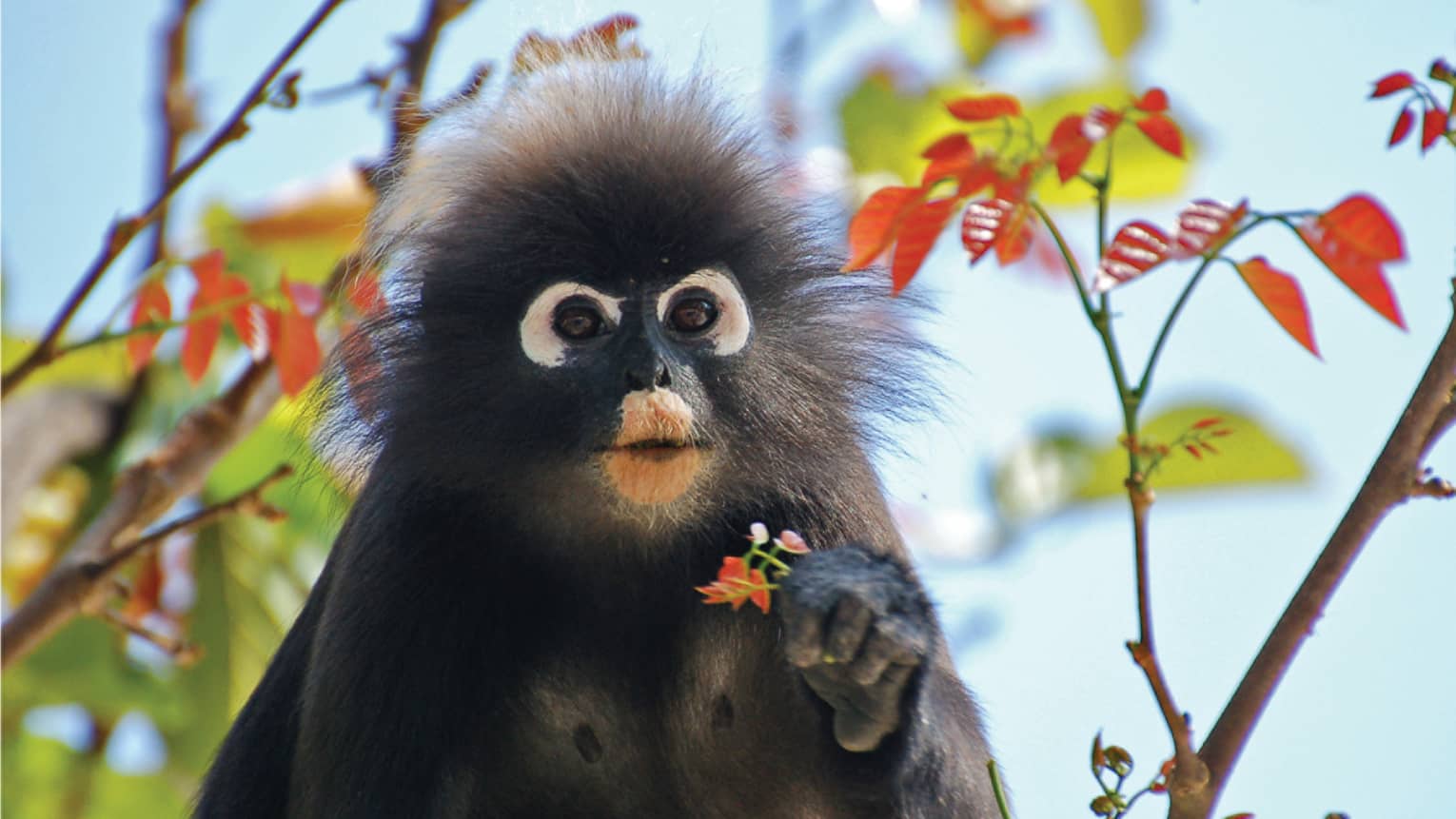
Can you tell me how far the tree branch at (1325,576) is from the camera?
68.5 inches

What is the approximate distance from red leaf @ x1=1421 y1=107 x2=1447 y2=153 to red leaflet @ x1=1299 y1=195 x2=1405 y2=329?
153 mm

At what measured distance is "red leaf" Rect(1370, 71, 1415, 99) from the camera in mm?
2084

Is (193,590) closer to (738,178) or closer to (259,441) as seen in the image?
(259,441)

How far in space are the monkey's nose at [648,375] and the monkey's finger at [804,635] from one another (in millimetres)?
572

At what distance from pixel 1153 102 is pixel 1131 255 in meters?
0.31

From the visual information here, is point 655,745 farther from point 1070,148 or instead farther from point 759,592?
point 1070,148

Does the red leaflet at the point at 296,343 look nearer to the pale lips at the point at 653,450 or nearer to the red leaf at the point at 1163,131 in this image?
the pale lips at the point at 653,450

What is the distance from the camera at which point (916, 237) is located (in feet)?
8.03

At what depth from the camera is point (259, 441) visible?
217 inches

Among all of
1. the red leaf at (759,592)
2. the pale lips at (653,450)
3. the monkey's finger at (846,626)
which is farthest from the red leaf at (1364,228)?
the pale lips at (653,450)

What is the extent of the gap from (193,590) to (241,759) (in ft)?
5.36

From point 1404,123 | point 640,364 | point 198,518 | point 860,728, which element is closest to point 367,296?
point 198,518

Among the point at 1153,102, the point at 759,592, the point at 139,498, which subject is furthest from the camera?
the point at 139,498

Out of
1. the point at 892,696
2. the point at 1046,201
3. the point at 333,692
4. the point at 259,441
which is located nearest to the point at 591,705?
the point at 333,692
